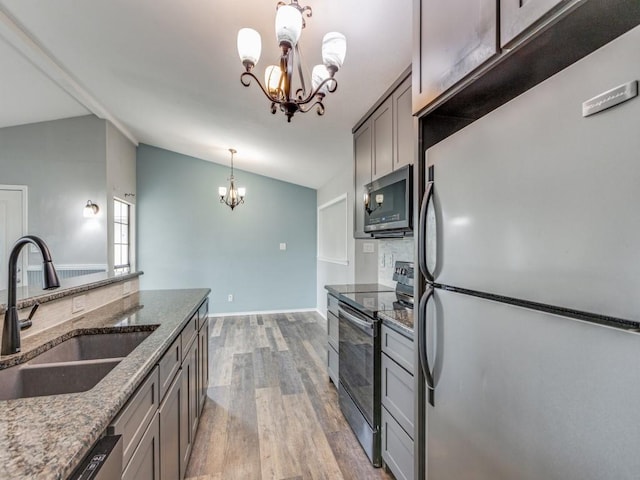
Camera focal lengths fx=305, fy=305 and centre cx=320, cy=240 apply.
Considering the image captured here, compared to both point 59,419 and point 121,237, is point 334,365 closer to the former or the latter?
point 59,419

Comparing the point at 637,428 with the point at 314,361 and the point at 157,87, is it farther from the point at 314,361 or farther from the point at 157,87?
the point at 157,87

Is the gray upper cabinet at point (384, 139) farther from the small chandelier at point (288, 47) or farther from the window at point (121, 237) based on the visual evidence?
the window at point (121, 237)

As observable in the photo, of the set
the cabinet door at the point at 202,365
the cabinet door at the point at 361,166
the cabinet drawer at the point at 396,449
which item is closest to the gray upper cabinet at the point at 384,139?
the cabinet door at the point at 361,166

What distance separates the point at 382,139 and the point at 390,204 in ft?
1.82

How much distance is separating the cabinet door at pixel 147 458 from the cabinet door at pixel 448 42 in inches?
63.4

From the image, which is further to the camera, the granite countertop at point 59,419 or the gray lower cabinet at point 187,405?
the gray lower cabinet at point 187,405

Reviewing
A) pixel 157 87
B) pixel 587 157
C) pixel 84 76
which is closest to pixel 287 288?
pixel 157 87

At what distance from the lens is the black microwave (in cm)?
186

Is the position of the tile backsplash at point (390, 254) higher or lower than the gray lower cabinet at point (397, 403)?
higher

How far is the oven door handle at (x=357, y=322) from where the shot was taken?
5.90 ft

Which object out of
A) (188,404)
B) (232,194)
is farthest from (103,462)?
(232,194)

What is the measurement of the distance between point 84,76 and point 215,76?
1.90 metres

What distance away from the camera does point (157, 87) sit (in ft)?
10.2

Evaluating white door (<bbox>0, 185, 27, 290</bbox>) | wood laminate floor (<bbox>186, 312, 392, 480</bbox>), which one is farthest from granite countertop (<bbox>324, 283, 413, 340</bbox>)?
white door (<bbox>0, 185, 27, 290</bbox>)
